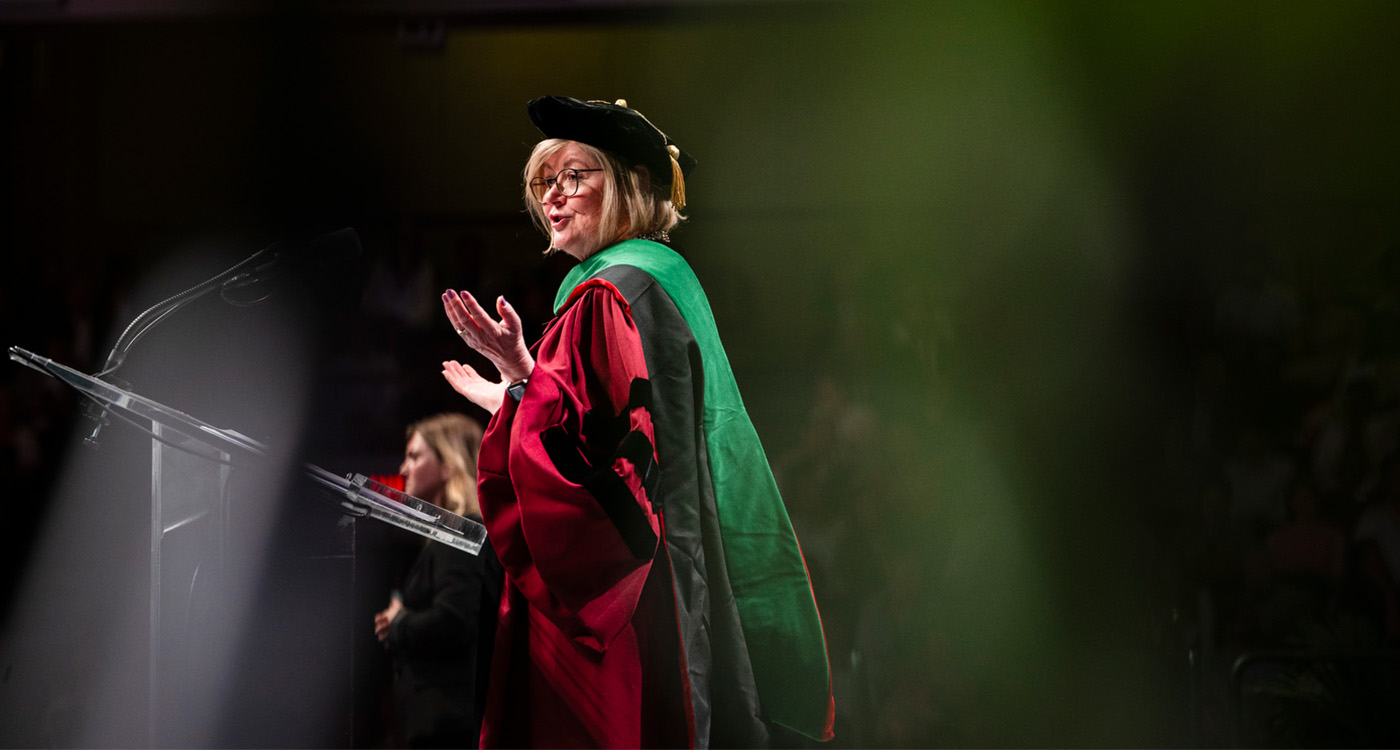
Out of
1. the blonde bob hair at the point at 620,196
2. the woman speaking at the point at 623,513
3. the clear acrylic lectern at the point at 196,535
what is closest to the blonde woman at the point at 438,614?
the clear acrylic lectern at the point at 196,535

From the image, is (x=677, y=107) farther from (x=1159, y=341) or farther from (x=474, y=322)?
(x=474, y=322)

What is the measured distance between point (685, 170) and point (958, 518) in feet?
6.63

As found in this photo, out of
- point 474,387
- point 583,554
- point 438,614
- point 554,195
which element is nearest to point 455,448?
point 438,614

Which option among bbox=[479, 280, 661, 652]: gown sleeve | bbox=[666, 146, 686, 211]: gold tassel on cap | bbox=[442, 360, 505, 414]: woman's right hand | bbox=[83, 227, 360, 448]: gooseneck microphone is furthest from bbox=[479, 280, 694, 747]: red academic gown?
bbox=[83, 227, 360, 448]: gooseneck microphone

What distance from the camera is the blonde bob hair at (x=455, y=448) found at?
2.79 meters

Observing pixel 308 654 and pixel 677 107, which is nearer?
pixel 308 654

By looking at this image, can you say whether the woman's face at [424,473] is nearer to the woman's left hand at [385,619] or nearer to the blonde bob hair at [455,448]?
the blonde bob hair at [455,448]

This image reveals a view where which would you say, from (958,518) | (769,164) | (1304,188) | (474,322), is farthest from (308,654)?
(1304,188)

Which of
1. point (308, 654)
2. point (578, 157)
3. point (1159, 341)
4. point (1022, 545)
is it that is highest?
point (578, 157)

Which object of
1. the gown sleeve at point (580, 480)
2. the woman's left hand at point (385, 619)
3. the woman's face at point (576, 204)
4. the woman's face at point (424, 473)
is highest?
the woman's face at point (576, 204)

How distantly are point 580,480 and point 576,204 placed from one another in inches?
21.1

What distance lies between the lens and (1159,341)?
3680 mm

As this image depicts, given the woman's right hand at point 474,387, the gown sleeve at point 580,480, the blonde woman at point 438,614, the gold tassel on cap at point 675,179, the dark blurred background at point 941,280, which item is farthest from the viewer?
the dark blurred background at point 941,280

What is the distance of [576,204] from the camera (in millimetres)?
1852
